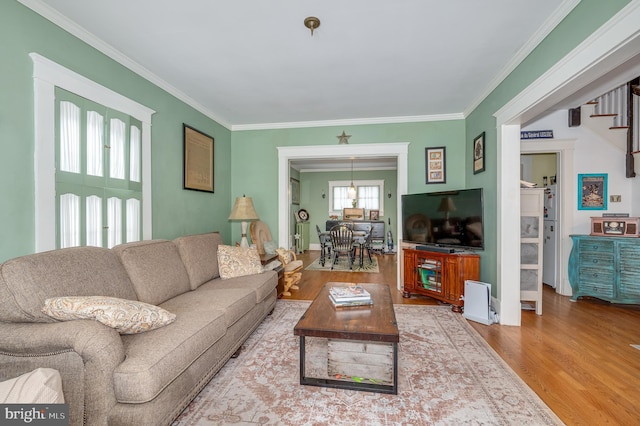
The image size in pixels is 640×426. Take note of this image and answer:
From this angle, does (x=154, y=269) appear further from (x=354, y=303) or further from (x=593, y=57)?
(x=593, y=57)

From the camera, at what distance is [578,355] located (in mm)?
2359

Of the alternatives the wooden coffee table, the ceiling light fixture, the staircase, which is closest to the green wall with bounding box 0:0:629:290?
the staircase

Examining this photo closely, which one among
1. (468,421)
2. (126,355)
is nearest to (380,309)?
(468,421)

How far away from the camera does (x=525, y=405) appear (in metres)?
1.76

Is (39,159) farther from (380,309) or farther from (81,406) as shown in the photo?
(380,309)

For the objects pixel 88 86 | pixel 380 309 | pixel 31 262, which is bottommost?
pixel 380 309

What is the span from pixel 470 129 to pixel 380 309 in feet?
10.0

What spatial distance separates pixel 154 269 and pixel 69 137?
3.89 ft

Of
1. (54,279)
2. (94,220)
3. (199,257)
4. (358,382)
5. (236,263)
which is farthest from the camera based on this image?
(236,263)

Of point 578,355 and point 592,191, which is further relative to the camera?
point 592,191

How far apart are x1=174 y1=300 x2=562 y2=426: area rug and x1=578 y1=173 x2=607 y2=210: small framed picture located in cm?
296

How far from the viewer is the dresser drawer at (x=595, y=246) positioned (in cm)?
358

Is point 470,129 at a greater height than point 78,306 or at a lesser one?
greater

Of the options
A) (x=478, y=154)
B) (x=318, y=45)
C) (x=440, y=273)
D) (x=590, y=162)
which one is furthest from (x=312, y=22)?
(x=590, y=162)
